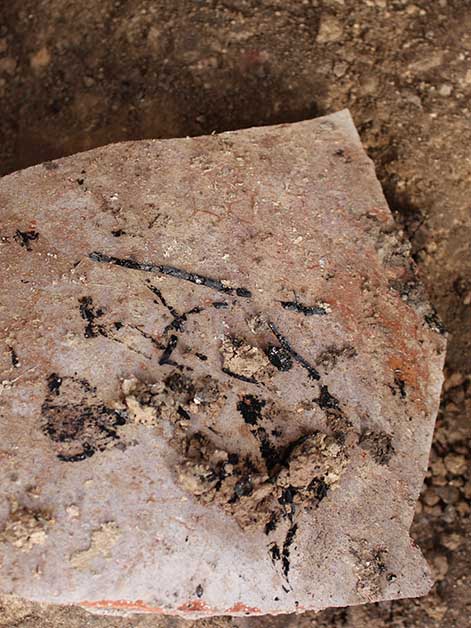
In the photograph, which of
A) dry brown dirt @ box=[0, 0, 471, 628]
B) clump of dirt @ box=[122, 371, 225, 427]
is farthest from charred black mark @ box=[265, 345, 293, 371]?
dry brown dirt @ box=[0, 0, 471, 628]

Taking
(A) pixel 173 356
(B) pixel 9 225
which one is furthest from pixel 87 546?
(B) pixel 9 225

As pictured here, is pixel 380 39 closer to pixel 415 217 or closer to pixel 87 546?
pixel 415 217

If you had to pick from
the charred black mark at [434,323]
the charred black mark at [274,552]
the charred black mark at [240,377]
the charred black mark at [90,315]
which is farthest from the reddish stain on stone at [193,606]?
the charred black mark at [434,323]

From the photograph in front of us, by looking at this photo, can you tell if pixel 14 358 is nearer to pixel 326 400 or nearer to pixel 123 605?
pixel 123 605

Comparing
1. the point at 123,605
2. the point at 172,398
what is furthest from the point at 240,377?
the point at 123,605

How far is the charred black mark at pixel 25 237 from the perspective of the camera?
1632 millimetres

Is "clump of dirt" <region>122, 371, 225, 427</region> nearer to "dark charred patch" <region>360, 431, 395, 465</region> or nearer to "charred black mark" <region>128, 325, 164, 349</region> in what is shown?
"charred black mark" <region>128, 325, 164, 349</region>

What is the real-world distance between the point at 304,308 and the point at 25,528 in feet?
2.41

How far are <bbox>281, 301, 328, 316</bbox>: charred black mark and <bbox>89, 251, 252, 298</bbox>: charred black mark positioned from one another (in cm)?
10

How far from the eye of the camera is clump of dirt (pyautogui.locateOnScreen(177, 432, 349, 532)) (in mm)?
1475

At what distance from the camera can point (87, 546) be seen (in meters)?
1.42

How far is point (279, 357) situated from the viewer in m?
1.61

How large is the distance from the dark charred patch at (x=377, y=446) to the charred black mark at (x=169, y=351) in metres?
0.45

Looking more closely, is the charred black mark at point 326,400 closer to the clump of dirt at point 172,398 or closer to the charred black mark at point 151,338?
the clump of dirt at point 172,398
